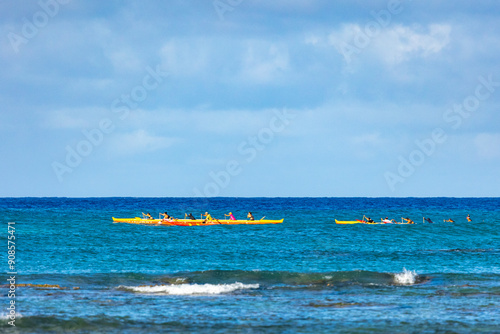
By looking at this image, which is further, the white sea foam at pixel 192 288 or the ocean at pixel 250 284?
the white sea foam at pixel 192 288

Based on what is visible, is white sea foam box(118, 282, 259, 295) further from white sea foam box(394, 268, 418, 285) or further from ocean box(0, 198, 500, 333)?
white sea foam box(394, 268, 418, 285)

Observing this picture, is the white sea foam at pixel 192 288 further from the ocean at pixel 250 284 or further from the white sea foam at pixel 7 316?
the white sea foam at pixel 7 316

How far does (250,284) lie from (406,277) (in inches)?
306

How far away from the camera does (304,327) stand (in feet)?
67.5

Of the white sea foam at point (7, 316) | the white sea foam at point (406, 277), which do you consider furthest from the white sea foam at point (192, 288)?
the white sea foam at point (406, 277)

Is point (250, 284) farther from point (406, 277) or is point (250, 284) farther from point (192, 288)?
point (406, 277)

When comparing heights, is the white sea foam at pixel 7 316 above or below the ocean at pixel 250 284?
below

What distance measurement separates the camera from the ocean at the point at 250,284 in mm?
21203

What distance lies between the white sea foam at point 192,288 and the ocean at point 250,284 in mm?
46

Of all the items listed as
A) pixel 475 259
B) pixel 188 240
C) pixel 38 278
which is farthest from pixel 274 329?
pixel 188 240

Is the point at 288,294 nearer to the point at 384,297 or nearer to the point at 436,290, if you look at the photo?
the point at 384,297

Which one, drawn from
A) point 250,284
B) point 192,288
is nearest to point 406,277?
point 250,284

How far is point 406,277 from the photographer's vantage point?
3152cm

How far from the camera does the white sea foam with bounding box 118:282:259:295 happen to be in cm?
2742
